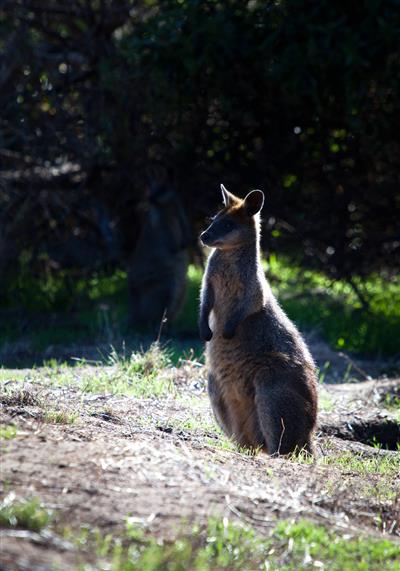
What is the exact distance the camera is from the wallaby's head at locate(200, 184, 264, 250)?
7250 mm

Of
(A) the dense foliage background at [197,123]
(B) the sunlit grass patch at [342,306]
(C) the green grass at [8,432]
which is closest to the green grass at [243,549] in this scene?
(C) the green grass at [8,432]

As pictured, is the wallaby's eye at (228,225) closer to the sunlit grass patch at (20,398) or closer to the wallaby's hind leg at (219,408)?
the wallaby's hind leg at (219,408)

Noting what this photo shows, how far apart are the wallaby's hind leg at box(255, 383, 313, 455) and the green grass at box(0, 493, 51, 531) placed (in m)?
2.65

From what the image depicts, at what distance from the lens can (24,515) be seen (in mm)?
4090

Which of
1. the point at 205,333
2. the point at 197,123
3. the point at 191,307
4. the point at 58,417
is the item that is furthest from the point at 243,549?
the point at 191,307

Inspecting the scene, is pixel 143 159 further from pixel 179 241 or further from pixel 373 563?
pixel 373 563

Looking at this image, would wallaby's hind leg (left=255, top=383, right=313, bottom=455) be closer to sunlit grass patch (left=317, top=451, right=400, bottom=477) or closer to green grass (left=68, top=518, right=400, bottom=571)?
sunlit grass patch (left=317, top=451, right=400, bottom=477)

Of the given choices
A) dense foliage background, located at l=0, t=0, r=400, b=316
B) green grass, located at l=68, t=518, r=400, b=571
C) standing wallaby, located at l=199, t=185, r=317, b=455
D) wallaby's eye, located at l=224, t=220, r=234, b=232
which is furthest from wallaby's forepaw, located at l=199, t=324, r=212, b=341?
dense foliage background, located at l=0, t=0, r=400, b=316

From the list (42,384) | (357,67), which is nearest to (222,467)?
(42,384)

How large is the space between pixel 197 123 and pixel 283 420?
5.67 meters

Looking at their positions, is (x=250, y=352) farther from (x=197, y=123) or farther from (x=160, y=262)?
(x=197, y=123)

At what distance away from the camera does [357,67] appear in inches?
403

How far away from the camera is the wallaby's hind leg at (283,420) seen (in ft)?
21.6

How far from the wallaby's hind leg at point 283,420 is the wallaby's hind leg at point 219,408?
282 mm
